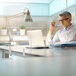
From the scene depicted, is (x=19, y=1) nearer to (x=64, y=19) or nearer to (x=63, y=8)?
(x=63, y=8)

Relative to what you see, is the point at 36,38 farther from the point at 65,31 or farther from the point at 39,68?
the point at 39,68

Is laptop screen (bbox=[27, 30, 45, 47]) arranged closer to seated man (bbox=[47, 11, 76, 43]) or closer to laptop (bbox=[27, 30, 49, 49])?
laptop (bbox=[27, 30, 49, 49])

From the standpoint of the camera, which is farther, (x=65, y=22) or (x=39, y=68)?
(x=65, y=22)

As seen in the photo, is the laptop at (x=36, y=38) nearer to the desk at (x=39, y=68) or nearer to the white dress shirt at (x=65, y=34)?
the white dress shirt at (x=65, y=34)

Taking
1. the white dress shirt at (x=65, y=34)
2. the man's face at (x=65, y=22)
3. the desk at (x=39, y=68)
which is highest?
the man's face at (x=65, y=22)

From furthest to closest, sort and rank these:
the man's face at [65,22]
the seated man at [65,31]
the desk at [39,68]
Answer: the man's face at [65,22] → the seated man at [65,31] → the desk at [39,68]

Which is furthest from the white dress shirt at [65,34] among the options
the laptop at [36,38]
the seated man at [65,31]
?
the laptop at [36,38]

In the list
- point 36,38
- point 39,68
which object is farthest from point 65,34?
point 39,68

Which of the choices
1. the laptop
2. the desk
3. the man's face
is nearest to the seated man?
the man's face

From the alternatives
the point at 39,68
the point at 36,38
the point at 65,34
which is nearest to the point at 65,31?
the point at 65,34

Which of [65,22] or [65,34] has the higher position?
[65,22]

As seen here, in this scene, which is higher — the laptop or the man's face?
the man's face

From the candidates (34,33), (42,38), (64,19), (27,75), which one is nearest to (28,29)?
(34,33)

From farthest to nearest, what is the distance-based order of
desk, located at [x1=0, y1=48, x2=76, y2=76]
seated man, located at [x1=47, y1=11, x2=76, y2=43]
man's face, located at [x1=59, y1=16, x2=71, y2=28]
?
1. man's face, located at [x1=59, y1=16, x2=71, y2=28]
2. seated man, located at [x1=47, y1=11, x2=76, y2=43]
3. desk, located at [x1=0, y1=48, x2=76, y2=76]
